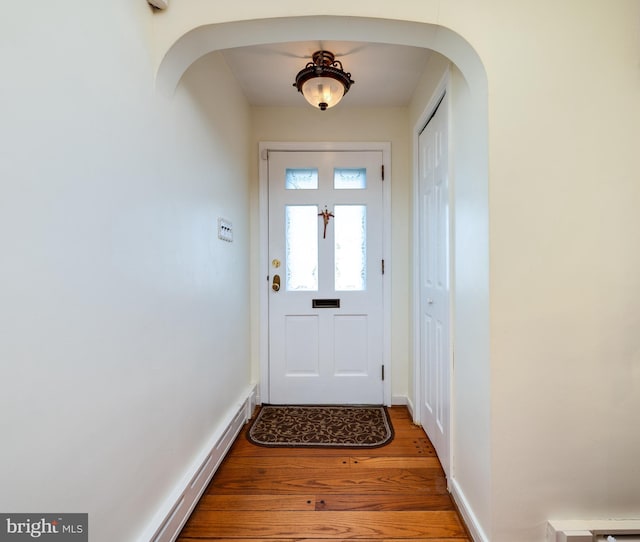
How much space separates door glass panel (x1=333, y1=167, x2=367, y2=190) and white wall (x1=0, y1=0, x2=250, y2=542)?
1.18 m

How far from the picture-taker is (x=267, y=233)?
2.51m

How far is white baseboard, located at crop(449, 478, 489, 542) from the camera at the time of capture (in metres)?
1.24

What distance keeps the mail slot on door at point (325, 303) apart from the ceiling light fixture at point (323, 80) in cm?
135

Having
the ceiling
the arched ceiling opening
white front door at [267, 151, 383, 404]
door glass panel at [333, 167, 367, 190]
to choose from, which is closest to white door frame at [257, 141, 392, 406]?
white front door at [267, 151, 383, 404]

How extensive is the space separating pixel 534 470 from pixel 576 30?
162 cm

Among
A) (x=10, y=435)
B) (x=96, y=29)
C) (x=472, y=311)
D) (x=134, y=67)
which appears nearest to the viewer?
(x=10, y=435)

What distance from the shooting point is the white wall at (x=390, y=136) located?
8.19 feet

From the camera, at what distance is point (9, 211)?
2.23 feet

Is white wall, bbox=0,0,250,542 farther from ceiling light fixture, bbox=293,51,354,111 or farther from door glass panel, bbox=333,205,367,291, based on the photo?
door glass panel, bbox=333,205,367,291

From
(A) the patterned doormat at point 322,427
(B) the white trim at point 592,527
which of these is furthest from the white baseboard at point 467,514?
(A) the patterned doormat at point 322,427

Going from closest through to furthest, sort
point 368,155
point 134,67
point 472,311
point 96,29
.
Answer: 1. point 96,29
2. point 134,67
3. point 472,311
4. point 368,155

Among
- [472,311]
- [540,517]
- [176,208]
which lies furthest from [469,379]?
[176,208]

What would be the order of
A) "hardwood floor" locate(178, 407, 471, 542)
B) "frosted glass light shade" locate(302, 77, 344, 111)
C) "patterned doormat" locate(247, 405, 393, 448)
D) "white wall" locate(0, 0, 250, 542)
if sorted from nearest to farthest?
"white wall" locate(0, 0, 250, 542) < "hardwood floor" locate(178, 407, 471, 542) < "frosted glass light shade" locate(302, 77, 344, 111) < "patterned doormat" locate(247, 405, 393, 448)

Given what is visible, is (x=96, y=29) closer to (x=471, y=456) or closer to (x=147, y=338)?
(x=147, y=338)
